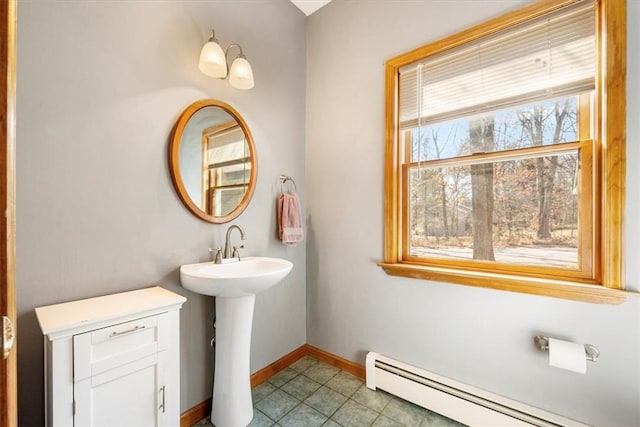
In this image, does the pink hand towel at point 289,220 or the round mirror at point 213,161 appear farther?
the pink hand towel at point 289,220

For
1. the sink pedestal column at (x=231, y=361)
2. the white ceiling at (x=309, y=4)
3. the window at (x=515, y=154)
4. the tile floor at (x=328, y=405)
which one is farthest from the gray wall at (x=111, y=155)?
the window at (x=515, y=154)

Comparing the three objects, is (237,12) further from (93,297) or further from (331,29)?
(93,297)

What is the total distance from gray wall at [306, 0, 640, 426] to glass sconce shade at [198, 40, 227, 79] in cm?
88

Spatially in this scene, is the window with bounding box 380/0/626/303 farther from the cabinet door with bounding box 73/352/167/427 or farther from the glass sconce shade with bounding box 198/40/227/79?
the cabinet door with bounding box 73/352/167/427

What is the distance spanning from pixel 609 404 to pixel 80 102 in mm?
2662

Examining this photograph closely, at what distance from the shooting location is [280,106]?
6.70 feet

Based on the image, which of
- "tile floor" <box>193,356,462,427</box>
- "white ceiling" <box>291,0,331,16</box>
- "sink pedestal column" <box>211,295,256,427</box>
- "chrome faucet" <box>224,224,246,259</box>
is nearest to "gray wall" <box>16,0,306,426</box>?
"chrome faucet" <box>224,224,246,259</box>

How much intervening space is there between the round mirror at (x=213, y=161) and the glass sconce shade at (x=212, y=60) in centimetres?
16

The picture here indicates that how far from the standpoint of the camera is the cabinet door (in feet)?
3.10

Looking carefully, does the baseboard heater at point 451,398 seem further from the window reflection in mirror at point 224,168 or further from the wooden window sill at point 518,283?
the window reflection in mirror at point 224,168

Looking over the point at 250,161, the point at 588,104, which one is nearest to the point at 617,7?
the point at 588,104

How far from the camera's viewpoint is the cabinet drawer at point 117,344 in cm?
93

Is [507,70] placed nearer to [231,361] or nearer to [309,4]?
[309,4]

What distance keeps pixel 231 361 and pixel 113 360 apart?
594 millimetres
